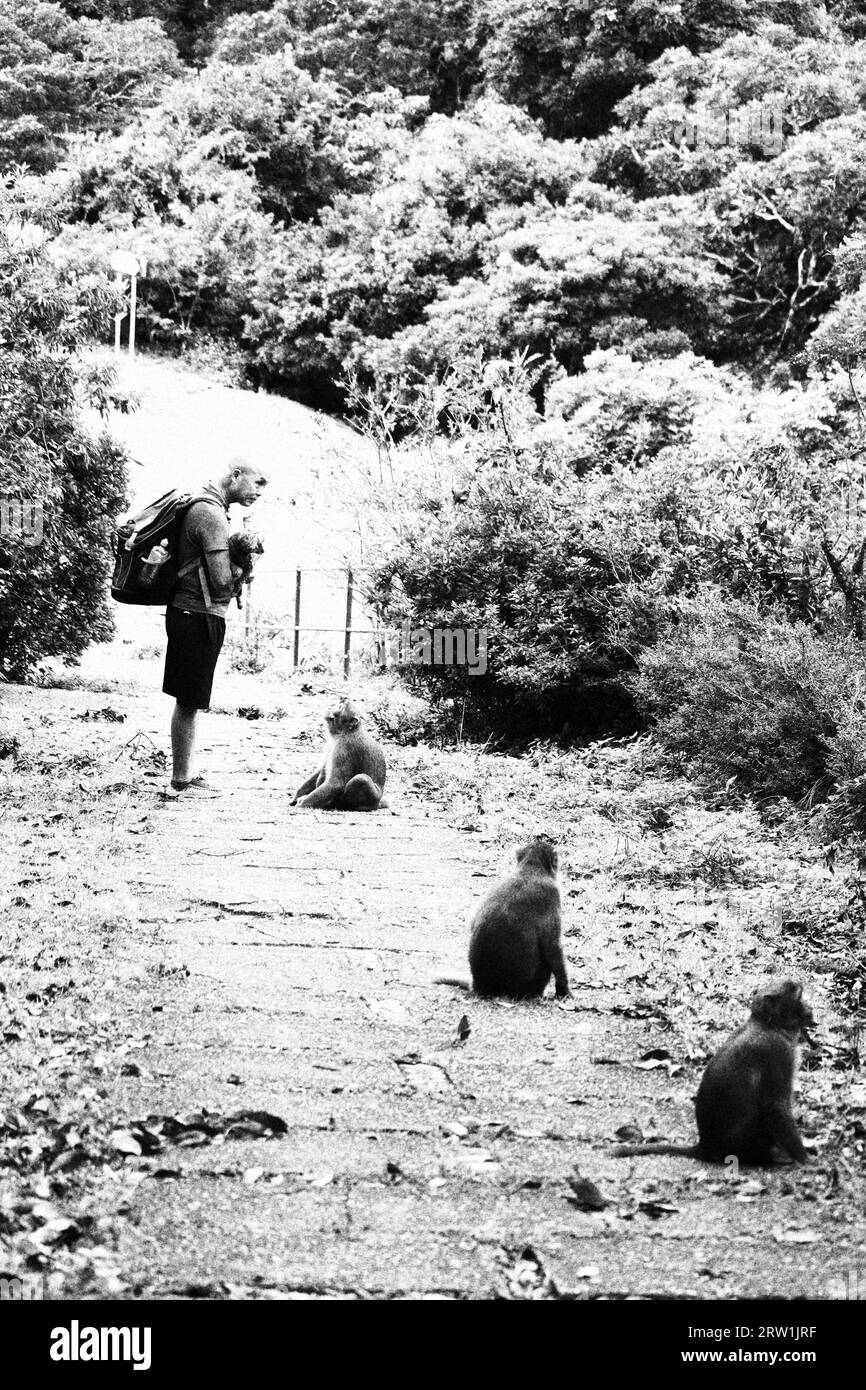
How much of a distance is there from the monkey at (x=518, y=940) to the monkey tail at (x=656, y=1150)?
1376 millimetres

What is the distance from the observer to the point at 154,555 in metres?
8.36

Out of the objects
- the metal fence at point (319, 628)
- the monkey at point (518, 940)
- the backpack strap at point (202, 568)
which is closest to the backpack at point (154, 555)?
the backpack strap at point (202, 568)

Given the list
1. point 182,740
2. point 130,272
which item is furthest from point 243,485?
point 130,272

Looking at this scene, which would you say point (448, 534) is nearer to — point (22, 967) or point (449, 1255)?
point (22, 967)

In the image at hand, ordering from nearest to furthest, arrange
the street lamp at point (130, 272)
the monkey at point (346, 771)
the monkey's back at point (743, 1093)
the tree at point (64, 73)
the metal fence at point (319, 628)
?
the monkey's back at point (743, 1093)
the monkey at point (346, 771)
the metal fence at point (319, 628)
the street lamp at point (130, 272)
the tree at point (64, 73)

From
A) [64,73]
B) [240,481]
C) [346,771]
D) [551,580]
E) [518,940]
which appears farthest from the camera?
[64,73]

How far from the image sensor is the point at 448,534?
44.7ft

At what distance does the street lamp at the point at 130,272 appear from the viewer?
34375 millimetres

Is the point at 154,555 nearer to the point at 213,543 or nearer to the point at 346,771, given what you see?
the point at 213,543

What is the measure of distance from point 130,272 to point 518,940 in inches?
1292

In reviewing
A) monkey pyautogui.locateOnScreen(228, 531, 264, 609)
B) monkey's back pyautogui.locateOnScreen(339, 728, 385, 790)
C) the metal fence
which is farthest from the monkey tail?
the metal fence

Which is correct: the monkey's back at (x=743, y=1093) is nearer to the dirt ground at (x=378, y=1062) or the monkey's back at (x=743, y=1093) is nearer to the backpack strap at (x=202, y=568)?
the dirt ground at (x=378, y=1062)

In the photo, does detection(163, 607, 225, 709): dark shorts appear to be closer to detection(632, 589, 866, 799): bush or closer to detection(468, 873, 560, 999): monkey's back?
detection(468, 873, 560, 999): monkey's back
